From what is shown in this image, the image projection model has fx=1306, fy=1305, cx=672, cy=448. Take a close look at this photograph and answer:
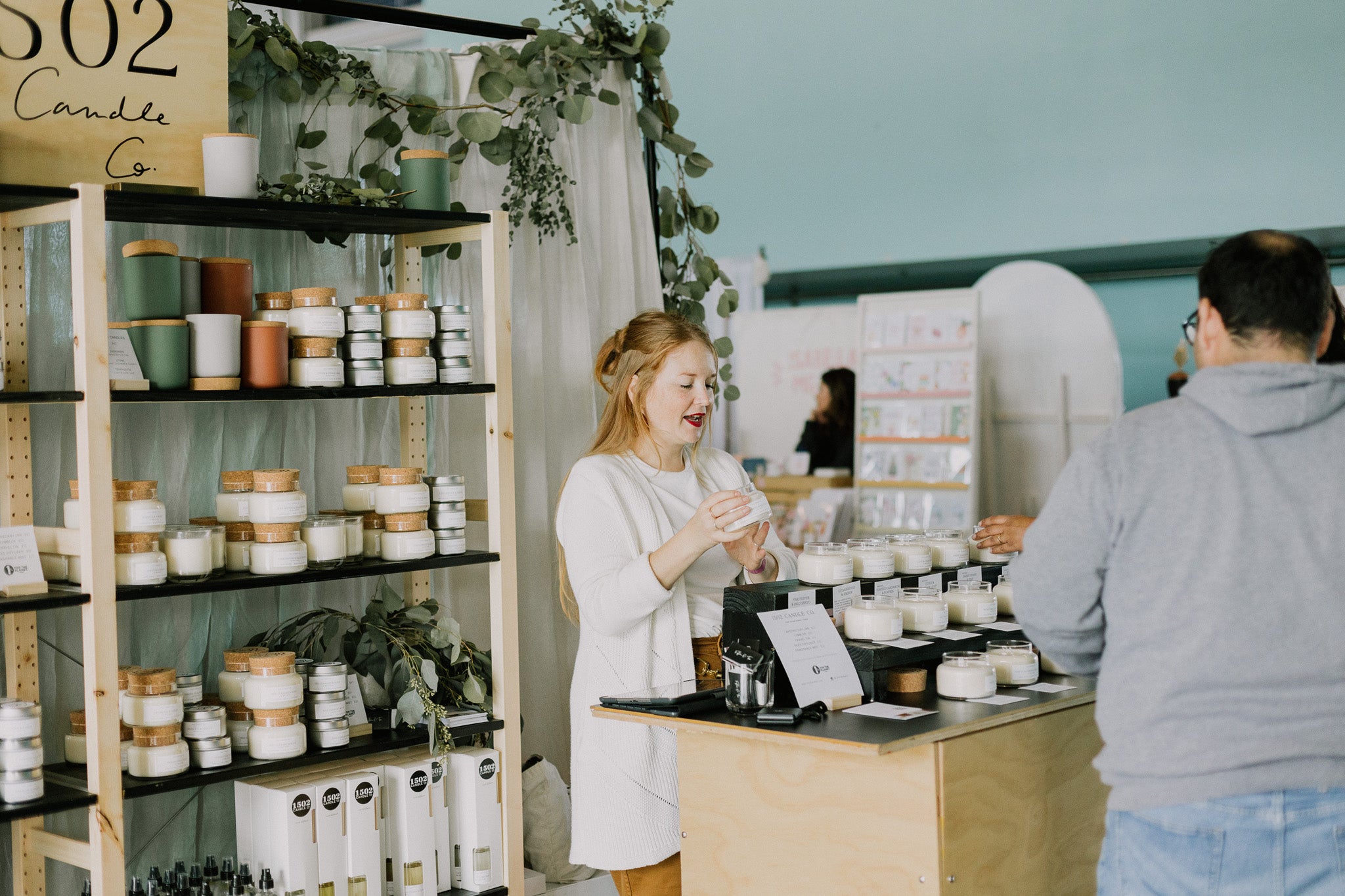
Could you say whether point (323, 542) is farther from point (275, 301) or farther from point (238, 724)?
point (275, 301)

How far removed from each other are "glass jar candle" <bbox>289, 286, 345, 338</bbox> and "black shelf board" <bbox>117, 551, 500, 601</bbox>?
513 mm

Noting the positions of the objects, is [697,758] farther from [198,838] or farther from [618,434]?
[198,838]

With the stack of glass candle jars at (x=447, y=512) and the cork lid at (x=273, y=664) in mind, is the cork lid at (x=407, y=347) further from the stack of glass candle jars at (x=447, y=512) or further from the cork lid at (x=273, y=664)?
the cork lid at (x=273, y=664)

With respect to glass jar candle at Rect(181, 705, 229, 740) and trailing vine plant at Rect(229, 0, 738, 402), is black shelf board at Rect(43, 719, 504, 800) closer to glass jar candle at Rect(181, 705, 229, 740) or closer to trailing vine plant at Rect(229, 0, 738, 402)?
glass jar candle at Rect(181, 705, 229, 740)

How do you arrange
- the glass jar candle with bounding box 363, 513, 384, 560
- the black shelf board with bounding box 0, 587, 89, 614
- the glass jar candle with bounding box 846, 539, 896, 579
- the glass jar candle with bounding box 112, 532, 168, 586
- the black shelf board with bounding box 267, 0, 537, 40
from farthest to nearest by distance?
the black shelf board with bounding box 267, 0, 537, 40 → the glass jar candle with bounding box 363, 513, 384, 560 → the glass jar candle with bounding box 846, 539, 896, 579 → the glass jar candle with bounding box 112, 532, 168, 586 → the black shelf board with bounding box 0, 587, 89, 614

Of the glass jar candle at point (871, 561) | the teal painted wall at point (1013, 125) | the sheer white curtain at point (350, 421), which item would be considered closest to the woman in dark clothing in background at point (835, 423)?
the teal painted wall at point (1013, 125)

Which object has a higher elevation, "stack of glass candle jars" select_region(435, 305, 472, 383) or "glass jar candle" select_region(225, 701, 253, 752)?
"stack of glass candle jars" select_region(435, 305, 472, 383)

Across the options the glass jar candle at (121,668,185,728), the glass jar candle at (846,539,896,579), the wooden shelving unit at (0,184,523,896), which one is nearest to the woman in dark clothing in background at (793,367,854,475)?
the wooden shelving unit at (0,184,523,896)

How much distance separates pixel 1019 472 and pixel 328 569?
5.20 metres

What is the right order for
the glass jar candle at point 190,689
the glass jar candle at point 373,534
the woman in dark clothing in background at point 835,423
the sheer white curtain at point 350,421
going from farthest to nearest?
the woman in dark clothing in background at point 835,423 → the glass jar candle at point 373,534 → the sheer white curtain at point 350,421 → the glass jar candle at point 190,689

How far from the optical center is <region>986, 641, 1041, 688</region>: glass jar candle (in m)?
2.48

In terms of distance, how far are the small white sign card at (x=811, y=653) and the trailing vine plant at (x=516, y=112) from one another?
138 cm

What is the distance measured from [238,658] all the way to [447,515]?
556 mm

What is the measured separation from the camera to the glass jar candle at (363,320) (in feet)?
9.54
